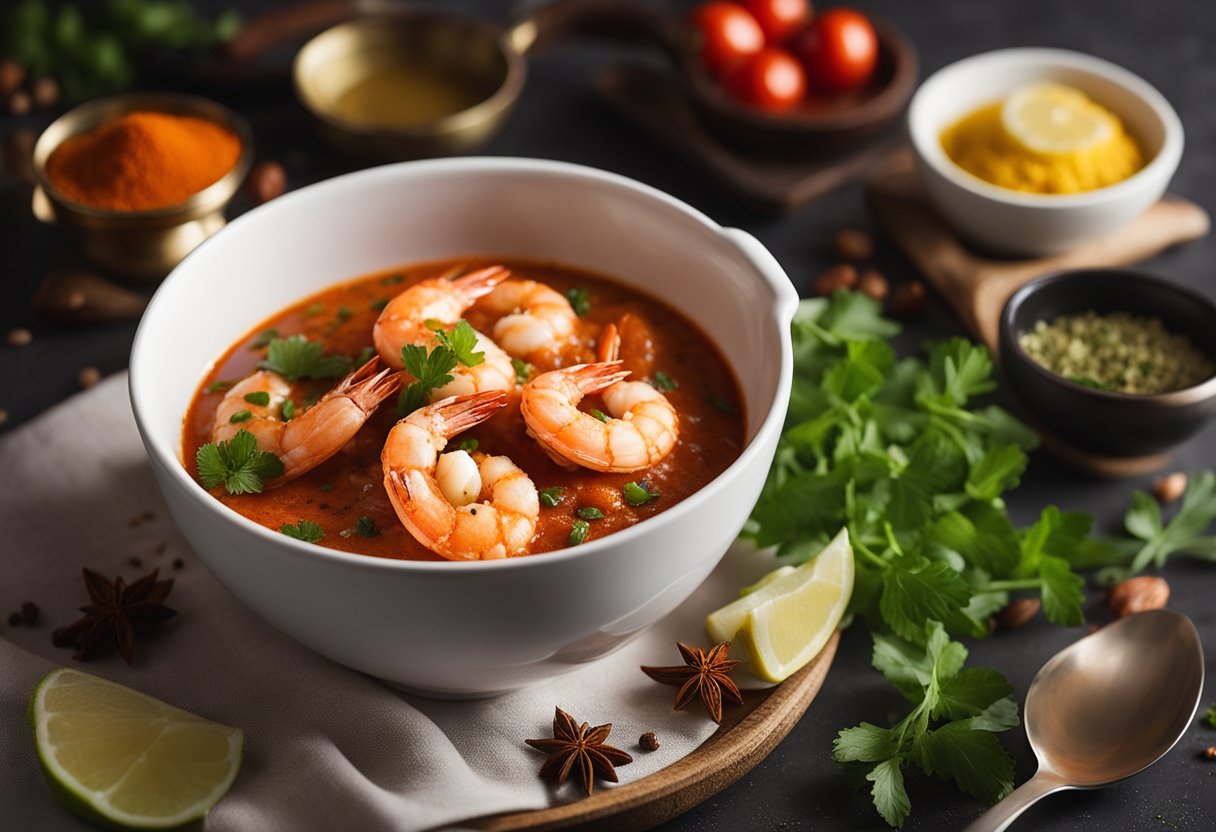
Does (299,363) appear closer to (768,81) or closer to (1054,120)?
(768,81)

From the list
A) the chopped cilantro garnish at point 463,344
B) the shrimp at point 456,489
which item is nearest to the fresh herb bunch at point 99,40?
the chopped cilantro garnish at point 463,344

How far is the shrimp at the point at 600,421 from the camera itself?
295 centimetres

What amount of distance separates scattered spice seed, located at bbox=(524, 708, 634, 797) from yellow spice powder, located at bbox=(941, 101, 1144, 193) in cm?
298

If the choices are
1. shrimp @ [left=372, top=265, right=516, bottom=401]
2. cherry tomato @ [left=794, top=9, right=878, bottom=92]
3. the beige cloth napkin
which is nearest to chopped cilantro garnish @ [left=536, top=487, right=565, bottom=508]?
Result: shrimp @ [left=372, top=265, right=516, bottom=401]

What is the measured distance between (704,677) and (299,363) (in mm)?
1319

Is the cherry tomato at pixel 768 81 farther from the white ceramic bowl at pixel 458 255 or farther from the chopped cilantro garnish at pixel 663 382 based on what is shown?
the chopped cilantro garnish at pixel 663 382

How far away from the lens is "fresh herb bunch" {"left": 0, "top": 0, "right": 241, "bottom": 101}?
5.65 meters

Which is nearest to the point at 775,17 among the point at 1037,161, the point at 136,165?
the point at 1037,161

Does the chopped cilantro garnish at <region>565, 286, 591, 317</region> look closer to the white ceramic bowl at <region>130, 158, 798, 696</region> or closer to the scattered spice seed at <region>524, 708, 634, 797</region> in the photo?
the white ceramic bowl at <region>130, 158, 798, 696</region>

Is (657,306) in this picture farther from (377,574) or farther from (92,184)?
(92,184)

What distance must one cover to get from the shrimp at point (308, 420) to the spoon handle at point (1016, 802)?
1686mm

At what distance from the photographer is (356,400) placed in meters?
3.04

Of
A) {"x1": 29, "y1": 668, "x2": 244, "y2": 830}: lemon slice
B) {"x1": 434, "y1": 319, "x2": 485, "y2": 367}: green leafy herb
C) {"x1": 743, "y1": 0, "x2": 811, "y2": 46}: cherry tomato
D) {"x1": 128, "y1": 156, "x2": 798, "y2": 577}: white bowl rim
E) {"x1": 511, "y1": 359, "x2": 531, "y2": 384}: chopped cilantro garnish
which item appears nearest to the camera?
{"x1": 128, "y1": 156, "x2": 798, "y2": 577}: white bowl rim

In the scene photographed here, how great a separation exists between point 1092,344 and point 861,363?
3.29 ft
